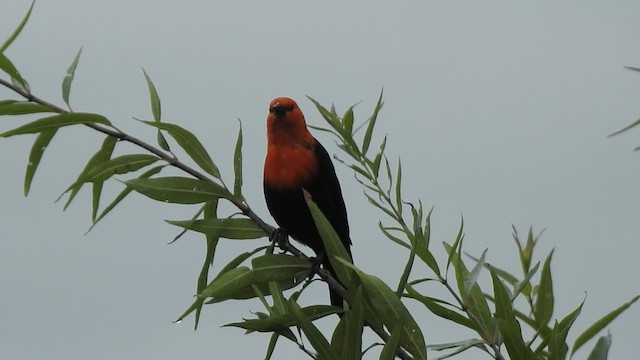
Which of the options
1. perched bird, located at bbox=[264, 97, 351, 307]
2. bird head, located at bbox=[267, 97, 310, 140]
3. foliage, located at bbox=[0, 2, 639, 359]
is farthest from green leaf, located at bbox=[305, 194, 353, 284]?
bird head, located at bbox=[267, 97, 310, 140]

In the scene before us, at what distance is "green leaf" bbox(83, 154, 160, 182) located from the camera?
263cm

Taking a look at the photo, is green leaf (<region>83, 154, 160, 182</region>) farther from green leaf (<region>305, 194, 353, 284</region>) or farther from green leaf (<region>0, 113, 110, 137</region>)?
green leaf (<region>305, 194, 353, 284</region>)

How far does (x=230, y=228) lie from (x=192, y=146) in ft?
0.83

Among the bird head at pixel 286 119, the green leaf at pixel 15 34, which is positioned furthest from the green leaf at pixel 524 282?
the bird head at pixel 286 119

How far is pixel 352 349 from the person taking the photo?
2.23m

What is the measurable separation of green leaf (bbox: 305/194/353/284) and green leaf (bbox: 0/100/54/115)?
0.76 m

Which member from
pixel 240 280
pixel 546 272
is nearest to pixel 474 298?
pixel 546 272

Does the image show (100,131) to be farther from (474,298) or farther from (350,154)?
(474,298)

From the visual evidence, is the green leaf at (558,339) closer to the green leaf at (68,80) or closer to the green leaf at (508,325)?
the green leaf at (508,325)

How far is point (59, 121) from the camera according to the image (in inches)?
102

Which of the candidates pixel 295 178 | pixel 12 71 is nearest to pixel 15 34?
pixel 12 71

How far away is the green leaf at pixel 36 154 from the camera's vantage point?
2758 mm

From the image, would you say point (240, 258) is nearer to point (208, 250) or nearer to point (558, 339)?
point (208, 250)

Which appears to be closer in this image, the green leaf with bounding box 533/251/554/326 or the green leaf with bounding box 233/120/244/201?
the green leaf with bounding box 533/251/554/326
